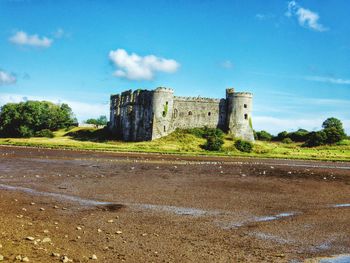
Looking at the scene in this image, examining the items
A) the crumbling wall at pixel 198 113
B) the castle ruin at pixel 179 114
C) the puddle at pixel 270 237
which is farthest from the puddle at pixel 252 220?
the crumbling wall at pixel 198 113

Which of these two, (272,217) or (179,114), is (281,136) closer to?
(179,114)

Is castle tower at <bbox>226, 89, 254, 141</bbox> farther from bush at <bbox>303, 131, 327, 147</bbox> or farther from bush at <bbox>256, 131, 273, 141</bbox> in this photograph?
bush at <bbox>256, 131, 273, 141</bbox>

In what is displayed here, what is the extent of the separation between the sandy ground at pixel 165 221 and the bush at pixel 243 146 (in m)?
46.2

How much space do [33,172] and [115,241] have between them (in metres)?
18.9

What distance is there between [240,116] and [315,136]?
20.1 metres

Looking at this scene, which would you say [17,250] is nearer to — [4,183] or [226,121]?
[4,183]

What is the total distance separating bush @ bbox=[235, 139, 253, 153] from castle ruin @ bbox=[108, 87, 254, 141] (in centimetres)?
719

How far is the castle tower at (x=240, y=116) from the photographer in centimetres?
8144

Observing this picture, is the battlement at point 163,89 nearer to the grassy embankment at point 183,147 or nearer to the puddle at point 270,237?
the grassy embankment at point 183,147

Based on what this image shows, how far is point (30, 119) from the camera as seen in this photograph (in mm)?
94062

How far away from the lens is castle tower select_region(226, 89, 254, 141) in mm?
81438

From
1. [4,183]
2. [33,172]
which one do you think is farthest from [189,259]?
[33,172]

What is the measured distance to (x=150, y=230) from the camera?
1350 cm

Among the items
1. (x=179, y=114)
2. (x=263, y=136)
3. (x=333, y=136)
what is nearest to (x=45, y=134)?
(x=179, y=114)
